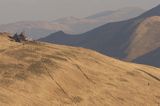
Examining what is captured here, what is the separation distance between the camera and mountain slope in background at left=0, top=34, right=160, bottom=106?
24047 mm

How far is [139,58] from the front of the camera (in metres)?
147

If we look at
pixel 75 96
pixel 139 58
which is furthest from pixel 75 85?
pixel 139 58

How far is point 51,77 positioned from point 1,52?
16.2 ft

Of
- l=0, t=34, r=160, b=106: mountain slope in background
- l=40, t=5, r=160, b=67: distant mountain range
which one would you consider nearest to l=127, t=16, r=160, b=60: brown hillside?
l=40, t=5, r=160, b=67: distant mountain range

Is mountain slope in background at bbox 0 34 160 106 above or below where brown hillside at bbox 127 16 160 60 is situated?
above

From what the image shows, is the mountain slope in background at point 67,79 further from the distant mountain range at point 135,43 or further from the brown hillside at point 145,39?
the brown hillside at point 145,39

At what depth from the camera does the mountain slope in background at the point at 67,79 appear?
78.9ft

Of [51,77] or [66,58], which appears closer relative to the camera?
[51,77]

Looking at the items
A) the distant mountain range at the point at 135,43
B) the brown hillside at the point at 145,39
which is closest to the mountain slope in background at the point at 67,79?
the distant mountain range at the point at 135,43

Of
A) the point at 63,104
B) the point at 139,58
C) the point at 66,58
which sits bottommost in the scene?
the point at 139,58

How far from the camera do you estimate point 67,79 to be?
26.5 m

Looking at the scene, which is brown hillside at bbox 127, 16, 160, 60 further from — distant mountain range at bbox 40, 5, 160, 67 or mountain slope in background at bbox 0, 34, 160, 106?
mountain slope in background at bbox 0, 34, 160, 106

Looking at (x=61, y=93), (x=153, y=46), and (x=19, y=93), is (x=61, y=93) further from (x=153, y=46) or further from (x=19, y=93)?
(x=153, y=46)

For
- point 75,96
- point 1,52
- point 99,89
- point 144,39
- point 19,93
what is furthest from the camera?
point 144,39
